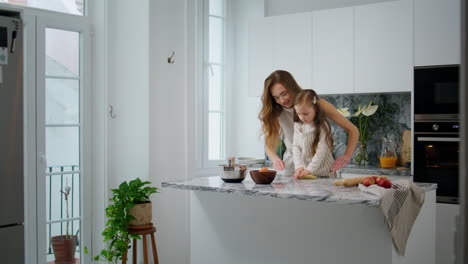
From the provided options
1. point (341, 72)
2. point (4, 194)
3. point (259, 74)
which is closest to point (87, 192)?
point (4, 194)

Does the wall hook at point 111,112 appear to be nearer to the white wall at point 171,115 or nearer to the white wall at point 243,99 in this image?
the white wall at point 171,115

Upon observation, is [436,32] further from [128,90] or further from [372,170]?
[128,90]

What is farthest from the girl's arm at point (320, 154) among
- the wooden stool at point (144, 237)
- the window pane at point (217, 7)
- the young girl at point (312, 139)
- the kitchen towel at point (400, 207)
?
the window pane at point (217, 7)

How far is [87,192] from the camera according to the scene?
13.9 ft

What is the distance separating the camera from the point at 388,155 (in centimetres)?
460

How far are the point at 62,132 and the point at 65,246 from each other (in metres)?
0.93

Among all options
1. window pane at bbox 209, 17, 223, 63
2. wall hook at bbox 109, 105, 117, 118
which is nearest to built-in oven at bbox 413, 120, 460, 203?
window pane at bbox 209, 17, 223, 63

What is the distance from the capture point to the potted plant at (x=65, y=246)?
13.0ft

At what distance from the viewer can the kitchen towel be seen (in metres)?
2.45

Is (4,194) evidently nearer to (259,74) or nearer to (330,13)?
(259,74)

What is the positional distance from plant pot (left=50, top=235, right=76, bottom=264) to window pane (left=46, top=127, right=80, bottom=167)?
0.61 m

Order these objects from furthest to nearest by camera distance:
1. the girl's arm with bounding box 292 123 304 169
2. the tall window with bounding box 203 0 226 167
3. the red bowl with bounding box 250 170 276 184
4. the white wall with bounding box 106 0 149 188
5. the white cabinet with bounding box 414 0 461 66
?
1. the tall window with bounding box 203 0 226 167
2. the white wall with bounding box 106 0 149 188
3. the white cabinet with bounding box 414 0 461 66
4. the girl's arm with bounding box 292 123 304 169
5. the red bowl with bounding box 250 170 276 184

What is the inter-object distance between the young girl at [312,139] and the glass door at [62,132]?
1851 millimetres

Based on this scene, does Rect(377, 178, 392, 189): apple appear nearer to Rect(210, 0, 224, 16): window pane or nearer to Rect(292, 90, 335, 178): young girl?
Rect(292, 90, 335, 178): young girl
